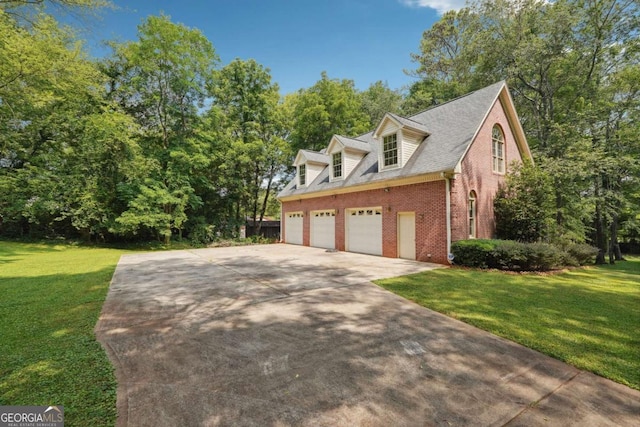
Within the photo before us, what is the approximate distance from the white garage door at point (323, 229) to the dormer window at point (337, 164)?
224cm

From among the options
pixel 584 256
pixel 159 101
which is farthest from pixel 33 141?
pixel 584 256

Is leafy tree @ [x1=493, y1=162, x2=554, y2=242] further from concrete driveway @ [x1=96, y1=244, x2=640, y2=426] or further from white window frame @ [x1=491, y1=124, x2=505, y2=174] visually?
concrete driveway @ [x1=96, y1=244, x2=640, y2=426]

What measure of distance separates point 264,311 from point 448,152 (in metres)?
9.39

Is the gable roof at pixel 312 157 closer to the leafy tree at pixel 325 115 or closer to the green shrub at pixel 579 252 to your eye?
the leafy tree at pixel 325 115

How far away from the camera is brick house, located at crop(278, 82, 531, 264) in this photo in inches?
405

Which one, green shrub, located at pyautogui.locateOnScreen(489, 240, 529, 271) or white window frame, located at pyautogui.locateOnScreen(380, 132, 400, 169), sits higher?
white window frame, located at pyautogui.locateOnScreen(380, 132, 400, 169)

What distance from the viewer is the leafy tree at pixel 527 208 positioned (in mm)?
11008

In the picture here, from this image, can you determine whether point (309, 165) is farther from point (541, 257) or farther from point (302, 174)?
point (541, 257)

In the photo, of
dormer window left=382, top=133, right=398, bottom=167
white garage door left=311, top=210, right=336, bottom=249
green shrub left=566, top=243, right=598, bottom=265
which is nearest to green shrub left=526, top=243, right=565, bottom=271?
green shrub left=566, top=243, right=598, bottom=265

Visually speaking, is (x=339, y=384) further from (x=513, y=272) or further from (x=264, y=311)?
(x=513, y=272)

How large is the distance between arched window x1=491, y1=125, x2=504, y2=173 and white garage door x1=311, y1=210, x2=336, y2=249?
27.4ft

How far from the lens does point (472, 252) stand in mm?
9266

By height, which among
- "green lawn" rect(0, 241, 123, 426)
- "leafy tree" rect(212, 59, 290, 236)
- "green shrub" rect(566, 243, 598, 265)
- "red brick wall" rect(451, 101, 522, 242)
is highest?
"leafy tree" rect(212, 59, 290, 236)

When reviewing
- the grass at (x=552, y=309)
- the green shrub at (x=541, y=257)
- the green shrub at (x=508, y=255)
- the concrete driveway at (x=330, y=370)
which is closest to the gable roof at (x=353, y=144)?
the green shrub at (x=508, y=255)
